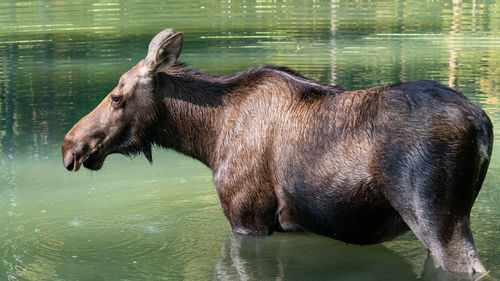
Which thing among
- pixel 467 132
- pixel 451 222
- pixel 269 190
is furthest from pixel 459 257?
pixel 269 190

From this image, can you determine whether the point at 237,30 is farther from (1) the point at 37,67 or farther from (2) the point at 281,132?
(2) the point at 281,132

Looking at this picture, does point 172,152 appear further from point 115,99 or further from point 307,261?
point 307,261

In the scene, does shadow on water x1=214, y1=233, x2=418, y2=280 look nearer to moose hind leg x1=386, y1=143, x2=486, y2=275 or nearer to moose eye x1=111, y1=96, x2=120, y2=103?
moose hind leg x1=386, y1=143, x2=486, y2=275

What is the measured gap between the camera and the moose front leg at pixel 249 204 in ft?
20.3

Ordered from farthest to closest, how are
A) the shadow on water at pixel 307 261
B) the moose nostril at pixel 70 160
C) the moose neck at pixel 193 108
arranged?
the moose nostril at pixel 70 160 → the moose neck at pixel 193 108 → the shadow on water at pixel 307 261

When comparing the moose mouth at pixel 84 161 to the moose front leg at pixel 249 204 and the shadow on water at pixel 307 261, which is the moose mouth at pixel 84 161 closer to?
the moose front leg at pixel 249 204

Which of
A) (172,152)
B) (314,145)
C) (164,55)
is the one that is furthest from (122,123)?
(172,152)

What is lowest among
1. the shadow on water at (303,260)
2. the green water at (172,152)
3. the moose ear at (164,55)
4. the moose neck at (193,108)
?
the shadow on water at (303,260)

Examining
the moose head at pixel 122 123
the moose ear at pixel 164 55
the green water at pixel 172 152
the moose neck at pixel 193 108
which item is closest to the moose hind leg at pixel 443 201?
the green water at pixel 172 152

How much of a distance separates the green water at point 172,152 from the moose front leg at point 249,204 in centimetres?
20

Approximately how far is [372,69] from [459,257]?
9187 millimetres

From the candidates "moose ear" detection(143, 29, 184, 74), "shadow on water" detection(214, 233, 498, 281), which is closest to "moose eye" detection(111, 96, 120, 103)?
"moose ear" detection(143, 29, 184, 74)

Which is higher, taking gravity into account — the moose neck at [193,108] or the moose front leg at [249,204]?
the moose neck at [193,108]

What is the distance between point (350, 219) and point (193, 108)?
1769mm
